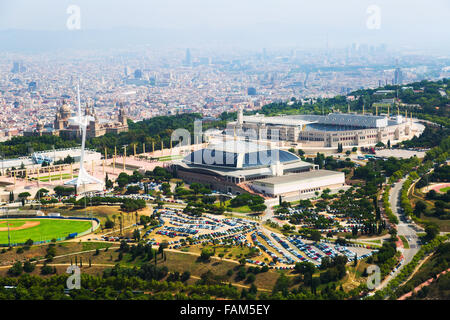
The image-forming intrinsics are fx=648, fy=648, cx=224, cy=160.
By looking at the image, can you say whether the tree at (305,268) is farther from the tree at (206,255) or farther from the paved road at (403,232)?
the tree at (206,255)

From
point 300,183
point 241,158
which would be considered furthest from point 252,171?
point 300,183

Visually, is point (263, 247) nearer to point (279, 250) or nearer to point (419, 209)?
point (279, 250)

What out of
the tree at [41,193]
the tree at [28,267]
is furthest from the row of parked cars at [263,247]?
the tree at [41,193]

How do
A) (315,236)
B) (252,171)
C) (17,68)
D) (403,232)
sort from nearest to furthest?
(315,236)
(403,232)
(252,171)
(17,68)

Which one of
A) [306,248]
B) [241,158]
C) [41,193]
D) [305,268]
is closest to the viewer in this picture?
[305,268]
